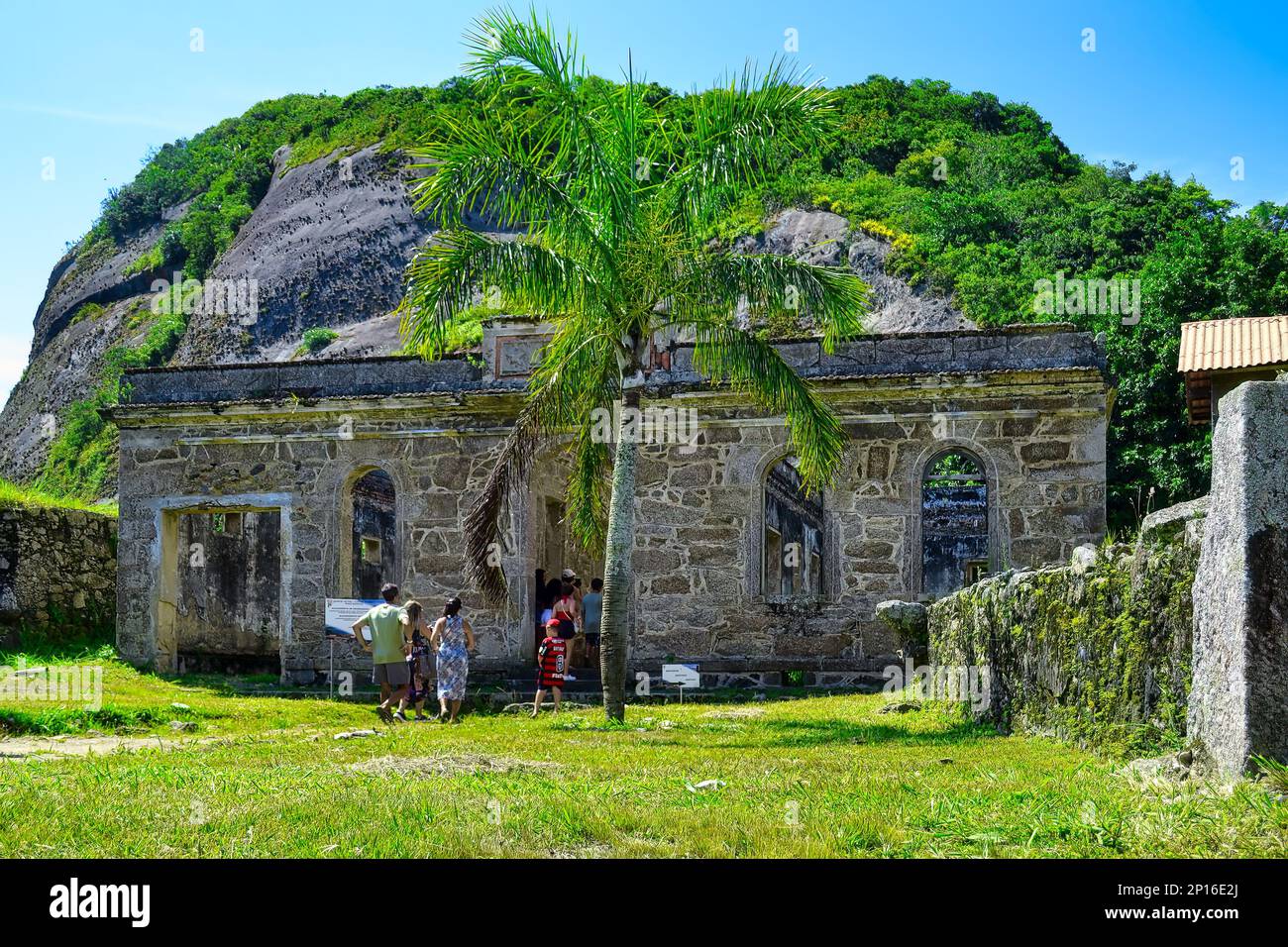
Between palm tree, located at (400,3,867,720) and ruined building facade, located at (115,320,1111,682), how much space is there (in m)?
4.61

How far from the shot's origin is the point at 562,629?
14.9 m

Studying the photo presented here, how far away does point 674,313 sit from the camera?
13445 millimetres

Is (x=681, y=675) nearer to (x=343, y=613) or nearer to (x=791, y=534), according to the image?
(x=343, y=613)

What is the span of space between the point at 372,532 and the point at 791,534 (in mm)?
8724

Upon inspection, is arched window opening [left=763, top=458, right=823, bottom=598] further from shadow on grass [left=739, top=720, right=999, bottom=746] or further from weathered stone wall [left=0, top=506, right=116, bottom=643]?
shadow on grass [left=739, top=720, right=999, bottom=746]

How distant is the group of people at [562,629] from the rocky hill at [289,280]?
16721mm

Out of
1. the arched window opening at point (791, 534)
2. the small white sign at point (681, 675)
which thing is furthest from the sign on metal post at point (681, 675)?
the arched window opening at point (791, 534)

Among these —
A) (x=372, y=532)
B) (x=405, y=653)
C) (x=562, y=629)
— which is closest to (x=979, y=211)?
(x=372, y=532)

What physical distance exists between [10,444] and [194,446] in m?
28.1

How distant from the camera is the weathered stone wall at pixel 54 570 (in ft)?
64.9

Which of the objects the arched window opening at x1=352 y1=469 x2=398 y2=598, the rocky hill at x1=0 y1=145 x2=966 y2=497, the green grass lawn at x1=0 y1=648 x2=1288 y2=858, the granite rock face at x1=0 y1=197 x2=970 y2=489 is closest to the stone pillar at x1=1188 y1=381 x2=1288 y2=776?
the green grass lawn at x1=0 y1=648 x2=1288 y2=858

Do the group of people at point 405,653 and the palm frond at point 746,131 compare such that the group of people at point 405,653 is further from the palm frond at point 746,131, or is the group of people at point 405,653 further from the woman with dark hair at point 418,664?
the palm frond at point 746,131

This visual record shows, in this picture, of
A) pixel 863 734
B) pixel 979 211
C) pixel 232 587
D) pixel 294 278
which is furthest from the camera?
pixel 294 278

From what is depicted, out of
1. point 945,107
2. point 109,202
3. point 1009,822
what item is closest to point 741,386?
point 1009,822
